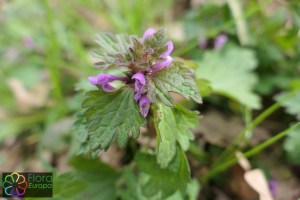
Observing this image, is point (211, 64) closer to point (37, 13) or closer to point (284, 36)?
point (284, 36)

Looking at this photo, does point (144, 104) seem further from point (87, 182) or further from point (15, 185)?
point (15, 185)

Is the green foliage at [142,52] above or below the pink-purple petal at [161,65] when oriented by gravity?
above

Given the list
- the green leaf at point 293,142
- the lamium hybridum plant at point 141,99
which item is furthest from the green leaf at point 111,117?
the green leaf at point 293,142

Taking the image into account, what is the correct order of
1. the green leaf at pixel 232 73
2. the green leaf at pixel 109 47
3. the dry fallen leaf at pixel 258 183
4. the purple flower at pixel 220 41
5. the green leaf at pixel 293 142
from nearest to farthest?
1. the green leaf at pixel 109 47
2. the dry fallen leaf at pixel 258 183
3. the green leaf at pixel 293 142
4. the green leaf at pixel 232 73
5. the purple flower at pixel 220 41

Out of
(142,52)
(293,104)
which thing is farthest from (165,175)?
(293,104)

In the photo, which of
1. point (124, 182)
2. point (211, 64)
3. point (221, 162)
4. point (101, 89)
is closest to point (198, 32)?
point (211, 64)

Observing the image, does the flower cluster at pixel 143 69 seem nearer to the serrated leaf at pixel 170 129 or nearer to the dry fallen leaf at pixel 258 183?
the serrated leaf at pixel 170 129

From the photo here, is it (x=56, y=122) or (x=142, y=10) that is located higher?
(x=142, y=10)
